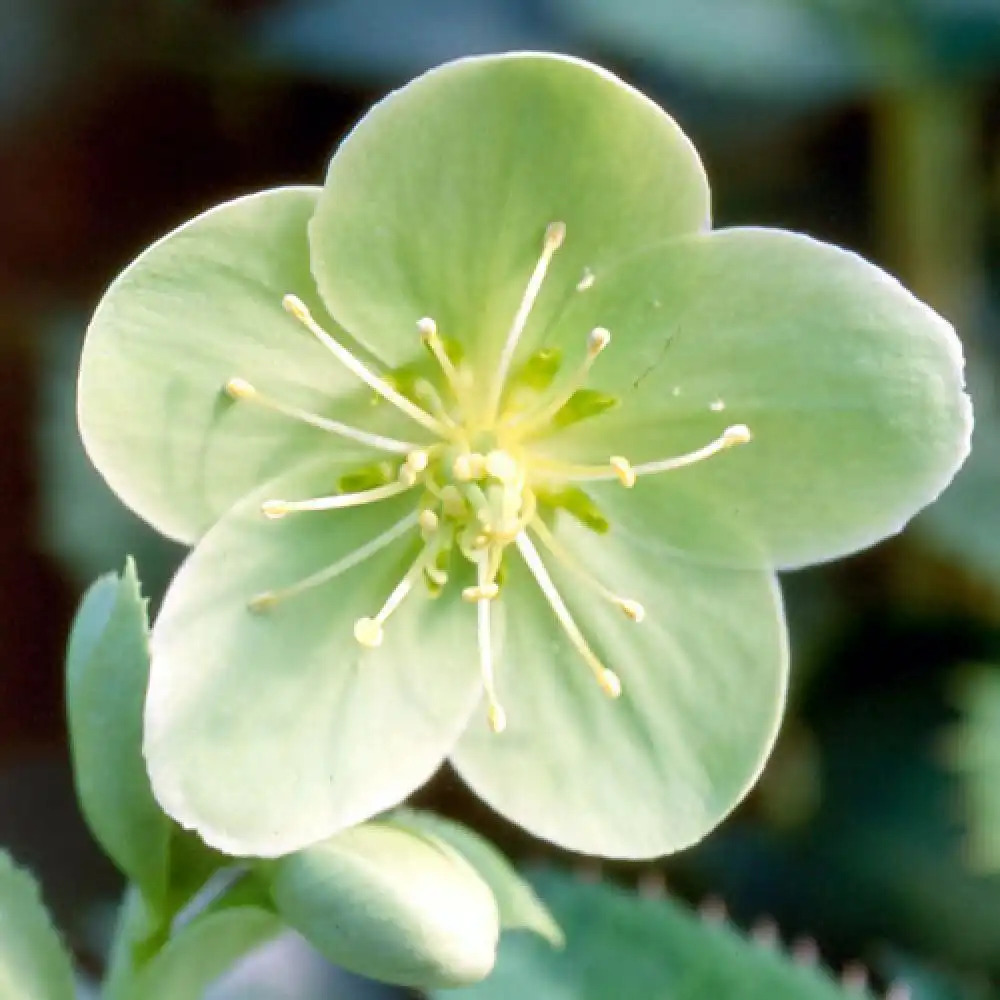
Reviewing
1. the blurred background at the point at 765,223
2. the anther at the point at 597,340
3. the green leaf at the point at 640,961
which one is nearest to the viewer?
the anther at the point at 597,340

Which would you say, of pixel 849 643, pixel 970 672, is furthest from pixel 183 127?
pixel 970 672

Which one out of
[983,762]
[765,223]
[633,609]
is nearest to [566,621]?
[633,609]

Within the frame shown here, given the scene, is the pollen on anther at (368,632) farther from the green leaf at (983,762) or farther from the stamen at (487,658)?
the green leaf at (983,762)

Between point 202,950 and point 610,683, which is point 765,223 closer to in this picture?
point 610,683

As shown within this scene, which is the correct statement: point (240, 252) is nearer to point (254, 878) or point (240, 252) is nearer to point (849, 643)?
point (254, 878)

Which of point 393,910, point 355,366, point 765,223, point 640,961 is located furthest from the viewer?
point 765,223

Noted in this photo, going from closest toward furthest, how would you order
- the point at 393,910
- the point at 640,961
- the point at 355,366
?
the point at 393,910 < the point at 355,366 < the point at 640,961

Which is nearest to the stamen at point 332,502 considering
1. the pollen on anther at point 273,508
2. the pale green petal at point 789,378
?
the pollen on anther at point 273,508

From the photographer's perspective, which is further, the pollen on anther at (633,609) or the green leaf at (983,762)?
the green leaf at (983,762)
